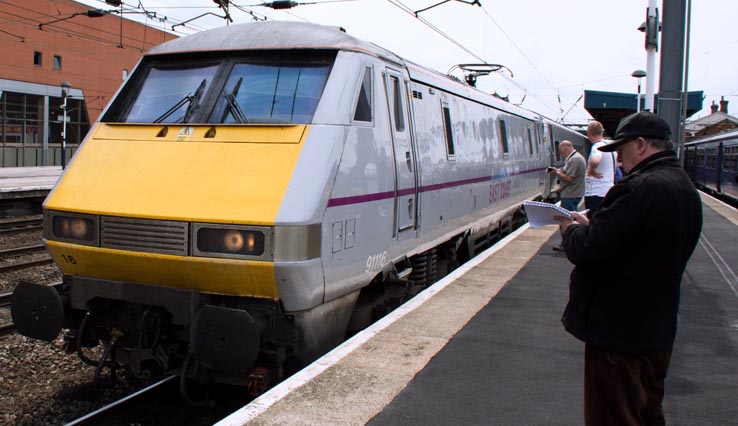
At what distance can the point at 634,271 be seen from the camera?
2811 millimetres

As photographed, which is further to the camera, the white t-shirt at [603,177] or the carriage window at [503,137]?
the carriage window at [503,137]

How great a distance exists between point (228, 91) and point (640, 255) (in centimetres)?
362

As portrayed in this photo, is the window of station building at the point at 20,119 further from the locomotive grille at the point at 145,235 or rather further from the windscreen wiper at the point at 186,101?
the locomotive grille at the point at 145,235

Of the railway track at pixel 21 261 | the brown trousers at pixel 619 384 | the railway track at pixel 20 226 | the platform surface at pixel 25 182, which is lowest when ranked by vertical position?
the railway track at pixel 21 261

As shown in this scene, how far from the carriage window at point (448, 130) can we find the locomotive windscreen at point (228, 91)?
276 cm

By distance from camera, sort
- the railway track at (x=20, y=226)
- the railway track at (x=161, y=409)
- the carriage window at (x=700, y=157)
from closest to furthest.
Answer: the railway track at (x=161, y=409)
the railway track at (x=20, y=226)
the carriage window at (x=700, y=157)

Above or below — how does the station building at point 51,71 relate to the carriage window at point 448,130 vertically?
above

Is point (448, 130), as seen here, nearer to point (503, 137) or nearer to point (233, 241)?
point (503, 137)

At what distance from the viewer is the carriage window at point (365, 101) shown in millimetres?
5323

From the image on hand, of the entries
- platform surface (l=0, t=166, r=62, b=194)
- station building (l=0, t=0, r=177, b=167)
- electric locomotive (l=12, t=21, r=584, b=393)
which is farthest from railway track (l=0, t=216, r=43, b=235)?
station building (l=0, t=0, r=177, b=167)

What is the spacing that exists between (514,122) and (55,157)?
37010mm

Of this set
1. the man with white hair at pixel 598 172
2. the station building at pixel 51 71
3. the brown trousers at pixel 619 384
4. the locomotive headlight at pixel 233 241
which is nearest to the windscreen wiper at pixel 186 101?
the locomotive headlight at pixel 233 241

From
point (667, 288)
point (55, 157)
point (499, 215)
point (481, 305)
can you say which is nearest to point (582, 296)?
point (667, 288)

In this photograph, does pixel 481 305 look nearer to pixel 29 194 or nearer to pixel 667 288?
pixel 667 288
